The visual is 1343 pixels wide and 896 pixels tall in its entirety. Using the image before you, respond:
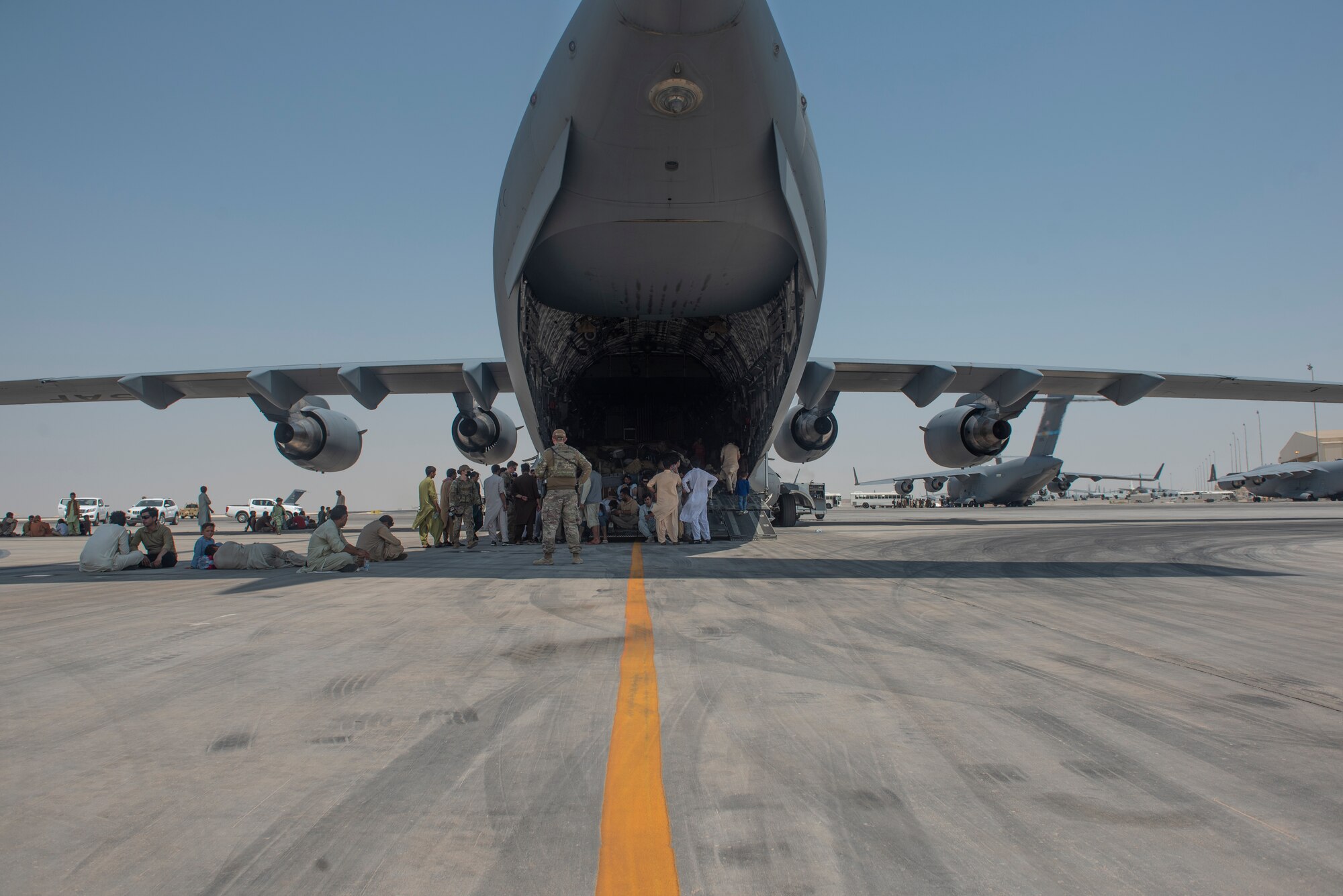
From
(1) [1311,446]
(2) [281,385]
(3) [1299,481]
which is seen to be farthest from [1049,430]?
(1) [1311,446]

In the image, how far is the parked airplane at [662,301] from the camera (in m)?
7.84

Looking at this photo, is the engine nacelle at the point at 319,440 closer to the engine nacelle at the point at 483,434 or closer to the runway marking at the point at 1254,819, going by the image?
the engine nacelle at the point at 483,434

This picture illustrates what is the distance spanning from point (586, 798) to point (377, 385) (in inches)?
699

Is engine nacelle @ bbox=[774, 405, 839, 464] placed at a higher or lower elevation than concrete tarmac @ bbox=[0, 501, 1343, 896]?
higher

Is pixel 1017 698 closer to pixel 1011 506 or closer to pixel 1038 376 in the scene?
pixel 1038 376

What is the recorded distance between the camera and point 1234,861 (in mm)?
1733

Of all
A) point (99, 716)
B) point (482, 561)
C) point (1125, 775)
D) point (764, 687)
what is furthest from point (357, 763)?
point (482, 561)

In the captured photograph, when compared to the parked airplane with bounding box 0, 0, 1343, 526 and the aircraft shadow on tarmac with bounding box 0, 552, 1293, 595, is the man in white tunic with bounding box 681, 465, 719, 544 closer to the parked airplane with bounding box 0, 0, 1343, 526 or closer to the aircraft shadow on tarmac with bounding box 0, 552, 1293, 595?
the parked airplane with bounding box 0, 0, 1343, 526

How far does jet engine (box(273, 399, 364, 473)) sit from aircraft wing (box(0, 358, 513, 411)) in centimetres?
50

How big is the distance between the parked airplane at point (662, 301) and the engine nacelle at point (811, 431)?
0.04 metres

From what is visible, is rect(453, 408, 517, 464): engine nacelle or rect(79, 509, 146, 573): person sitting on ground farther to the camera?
rect(453, 408, 517, 464): engine nacelle

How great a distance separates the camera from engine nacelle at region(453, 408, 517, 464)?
18016 millimetres

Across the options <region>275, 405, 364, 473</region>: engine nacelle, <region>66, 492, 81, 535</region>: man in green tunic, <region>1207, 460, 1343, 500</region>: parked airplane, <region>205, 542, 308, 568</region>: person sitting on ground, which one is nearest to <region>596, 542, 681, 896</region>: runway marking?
<region>205, 542, 308, 568</region>: person sitting on ground

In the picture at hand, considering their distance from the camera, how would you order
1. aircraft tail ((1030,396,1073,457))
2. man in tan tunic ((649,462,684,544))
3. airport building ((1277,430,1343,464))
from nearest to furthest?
1. man in tan tunic ((649,462,684,544))
2. aircraft tail ((1030,396,1073,457))
3. airport building ((1277,430,1343,464))
